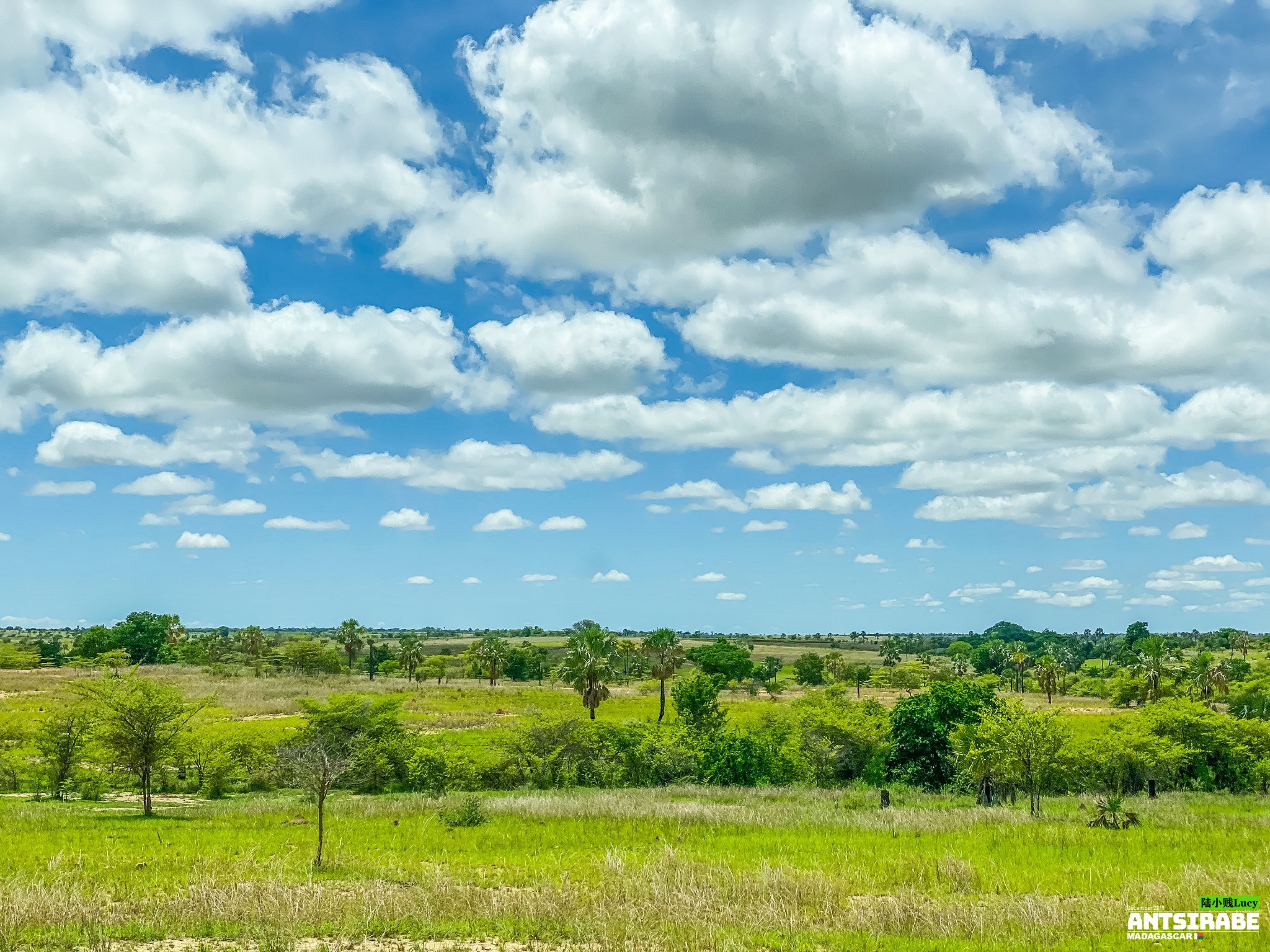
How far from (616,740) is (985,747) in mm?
19985

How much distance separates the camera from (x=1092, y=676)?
131 meters

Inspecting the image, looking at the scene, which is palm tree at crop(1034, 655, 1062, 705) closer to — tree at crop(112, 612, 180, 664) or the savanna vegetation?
the savanna vegetation

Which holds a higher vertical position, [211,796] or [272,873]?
[272,873]

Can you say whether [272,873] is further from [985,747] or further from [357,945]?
[985,747]

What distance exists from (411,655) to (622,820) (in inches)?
4107

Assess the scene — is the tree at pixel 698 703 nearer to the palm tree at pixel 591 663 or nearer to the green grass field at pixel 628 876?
the green grass field at pixel 628 876

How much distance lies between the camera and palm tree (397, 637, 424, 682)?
430 feet

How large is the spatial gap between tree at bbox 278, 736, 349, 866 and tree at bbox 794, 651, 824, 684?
4095 inches

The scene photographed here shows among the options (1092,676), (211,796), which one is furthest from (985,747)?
(1092,676)

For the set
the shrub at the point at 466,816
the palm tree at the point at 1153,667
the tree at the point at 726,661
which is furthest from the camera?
the tree at the point at 726,661

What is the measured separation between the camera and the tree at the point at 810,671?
140 metres

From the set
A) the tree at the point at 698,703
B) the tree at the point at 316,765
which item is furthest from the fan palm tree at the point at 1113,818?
the tree at the point at 316,765

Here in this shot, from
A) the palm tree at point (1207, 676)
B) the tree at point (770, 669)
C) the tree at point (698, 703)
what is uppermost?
the tree at point (698, 703)

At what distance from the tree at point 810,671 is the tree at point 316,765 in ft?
341
